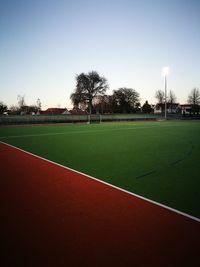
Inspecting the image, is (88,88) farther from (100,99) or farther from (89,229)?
(89,229)

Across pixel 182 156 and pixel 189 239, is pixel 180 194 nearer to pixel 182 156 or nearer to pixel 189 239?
pixel 189 239

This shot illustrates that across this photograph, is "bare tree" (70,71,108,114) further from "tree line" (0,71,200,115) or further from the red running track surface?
the red running track surface

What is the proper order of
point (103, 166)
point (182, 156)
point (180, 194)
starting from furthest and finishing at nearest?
point (182, 156) → point (103, 166) → point (180, 194)

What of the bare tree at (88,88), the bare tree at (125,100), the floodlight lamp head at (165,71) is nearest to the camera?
the floodlight lamp head at (165,71)

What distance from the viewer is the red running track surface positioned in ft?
10.1

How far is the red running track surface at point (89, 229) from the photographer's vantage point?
3066 mm

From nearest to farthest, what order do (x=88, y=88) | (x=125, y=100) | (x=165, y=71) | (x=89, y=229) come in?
(x=89, y=229), (x=165, y=71), (x=88, y=88), (x=125, y=100)

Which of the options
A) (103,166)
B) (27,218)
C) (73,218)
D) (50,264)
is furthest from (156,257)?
(103,166)

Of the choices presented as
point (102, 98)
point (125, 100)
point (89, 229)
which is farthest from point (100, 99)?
point (89, 229)

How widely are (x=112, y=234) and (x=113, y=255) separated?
55 cm

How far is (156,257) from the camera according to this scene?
10.1 ft

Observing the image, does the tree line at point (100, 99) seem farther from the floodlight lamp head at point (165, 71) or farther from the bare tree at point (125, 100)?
the floodlight lamp head at point (165, 71)

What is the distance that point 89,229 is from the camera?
3805mm

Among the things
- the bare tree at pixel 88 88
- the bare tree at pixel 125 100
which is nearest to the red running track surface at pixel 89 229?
the bare tree at pixel 88 88
